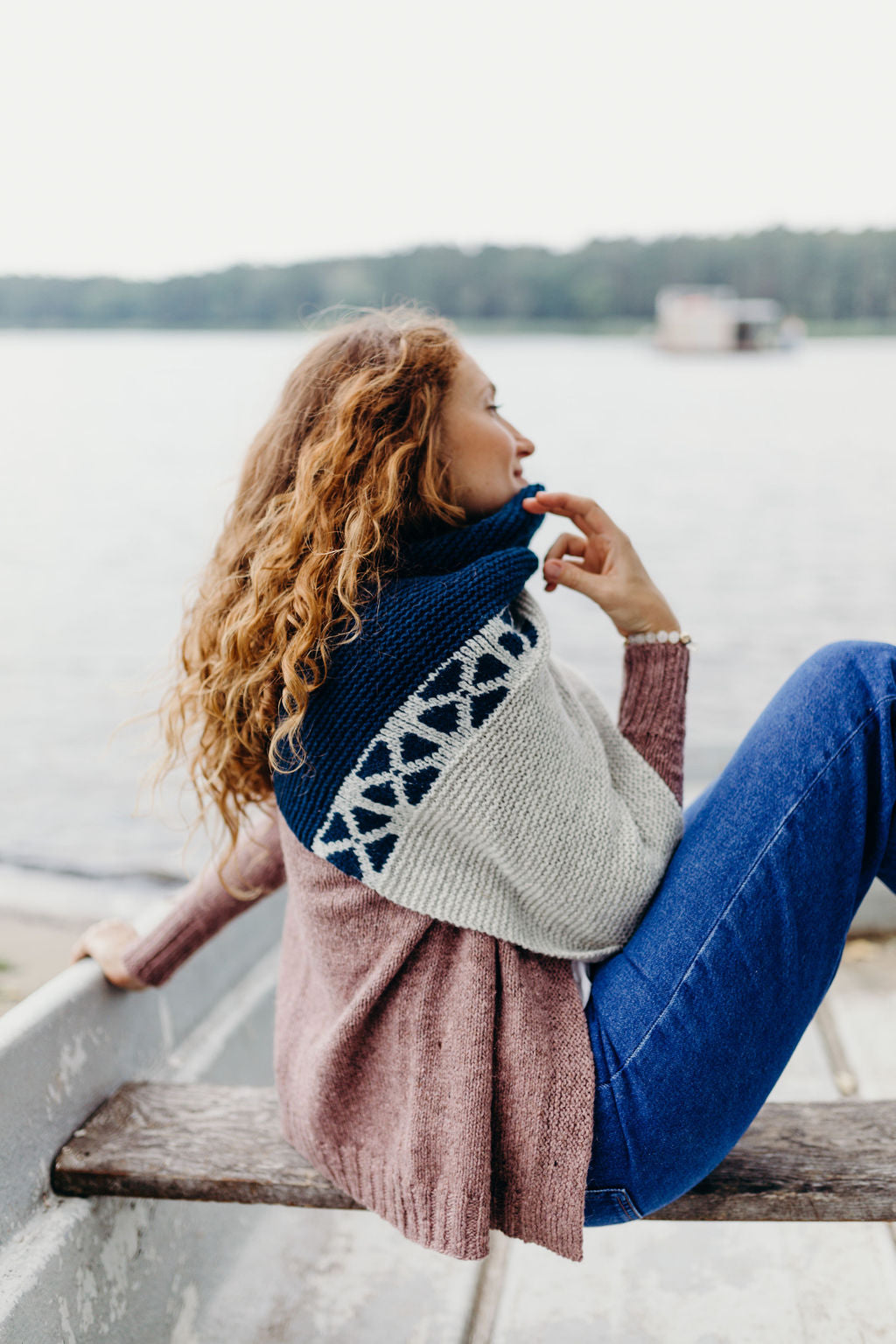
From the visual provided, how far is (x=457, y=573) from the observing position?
84 cm

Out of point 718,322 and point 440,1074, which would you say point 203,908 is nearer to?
point 440,1074

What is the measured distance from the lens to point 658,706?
1.02m

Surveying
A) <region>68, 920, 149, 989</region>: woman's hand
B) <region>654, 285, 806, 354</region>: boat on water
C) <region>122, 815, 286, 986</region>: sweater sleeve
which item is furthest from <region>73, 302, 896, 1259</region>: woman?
<region>654, 285, 806, 354</region>: boat on water

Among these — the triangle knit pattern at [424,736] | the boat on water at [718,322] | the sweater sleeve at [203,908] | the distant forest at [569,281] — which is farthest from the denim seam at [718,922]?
the boat on water at [718,322]

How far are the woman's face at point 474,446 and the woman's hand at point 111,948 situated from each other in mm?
683

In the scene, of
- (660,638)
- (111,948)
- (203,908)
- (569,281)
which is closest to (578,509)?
(660,638)

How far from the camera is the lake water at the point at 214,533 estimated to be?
12.8ft

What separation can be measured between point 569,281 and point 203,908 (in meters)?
13.0

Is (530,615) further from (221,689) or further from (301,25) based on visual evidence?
(301,25)

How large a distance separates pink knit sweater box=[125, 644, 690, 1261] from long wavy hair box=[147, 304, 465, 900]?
132 millimetres

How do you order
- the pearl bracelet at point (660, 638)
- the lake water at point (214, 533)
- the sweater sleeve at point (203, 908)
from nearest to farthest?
the pearl bracelet at point (660, 638) < the sweater sleeve at point (203, 908) < the lake water at point (214, 533)

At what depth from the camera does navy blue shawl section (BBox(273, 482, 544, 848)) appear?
0.81m

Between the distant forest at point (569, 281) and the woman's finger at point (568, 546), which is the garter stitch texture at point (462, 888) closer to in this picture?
the woman's finger at point (568, 546)

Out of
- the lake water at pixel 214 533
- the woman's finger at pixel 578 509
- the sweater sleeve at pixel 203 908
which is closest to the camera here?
the woman's finger at pixel 578 509
